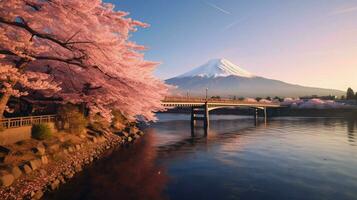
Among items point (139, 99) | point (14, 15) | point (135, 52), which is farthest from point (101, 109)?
point (14, 15)

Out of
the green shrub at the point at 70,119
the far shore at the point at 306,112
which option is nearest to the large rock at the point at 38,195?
the green shrub at the point at 70,119

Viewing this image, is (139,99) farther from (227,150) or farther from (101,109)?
(227,150)

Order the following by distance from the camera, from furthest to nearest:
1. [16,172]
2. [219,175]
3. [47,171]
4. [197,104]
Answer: [197,104] < [219,175] < [47,171] < [16,172]

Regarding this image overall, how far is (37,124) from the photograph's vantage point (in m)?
21.6

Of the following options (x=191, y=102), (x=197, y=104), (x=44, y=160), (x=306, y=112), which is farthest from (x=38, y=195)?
(x=306, y=112)

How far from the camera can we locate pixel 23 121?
70.0ft

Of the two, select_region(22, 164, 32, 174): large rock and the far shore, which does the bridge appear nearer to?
select_region(22, 164, 32, 174): large rock

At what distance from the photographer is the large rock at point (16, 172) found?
14284 mm

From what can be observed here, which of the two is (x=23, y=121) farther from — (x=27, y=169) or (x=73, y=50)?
(x=73, y=50)

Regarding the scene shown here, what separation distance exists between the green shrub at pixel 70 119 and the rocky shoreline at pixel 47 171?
3.55 ft

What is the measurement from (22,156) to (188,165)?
1250cm

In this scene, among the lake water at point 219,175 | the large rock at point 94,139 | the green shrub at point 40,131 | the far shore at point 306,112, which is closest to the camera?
the lake water at point 219,175

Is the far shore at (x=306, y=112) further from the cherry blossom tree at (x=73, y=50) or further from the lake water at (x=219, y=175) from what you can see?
the cherry blossom tree at (x=73, y=50)

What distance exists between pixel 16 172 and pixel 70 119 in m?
12.7
